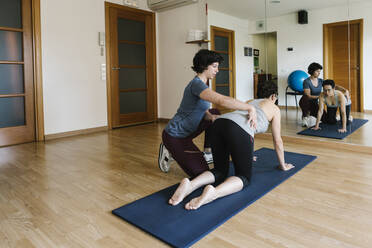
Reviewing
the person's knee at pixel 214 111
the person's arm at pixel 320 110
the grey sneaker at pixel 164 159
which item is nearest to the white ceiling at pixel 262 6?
the person's arm at pixel 320 110

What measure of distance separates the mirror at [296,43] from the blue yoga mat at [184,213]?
1.68 meters

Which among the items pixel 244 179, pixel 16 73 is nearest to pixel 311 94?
pixel 244 179

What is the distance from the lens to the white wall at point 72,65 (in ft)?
14.4

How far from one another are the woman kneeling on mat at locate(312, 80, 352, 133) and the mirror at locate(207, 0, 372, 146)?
0.06 meters

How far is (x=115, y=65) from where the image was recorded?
5266 millimetres

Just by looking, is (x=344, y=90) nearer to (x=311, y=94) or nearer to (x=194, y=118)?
(x=311, y=94)

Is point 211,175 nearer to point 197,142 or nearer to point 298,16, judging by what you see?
point 197,142

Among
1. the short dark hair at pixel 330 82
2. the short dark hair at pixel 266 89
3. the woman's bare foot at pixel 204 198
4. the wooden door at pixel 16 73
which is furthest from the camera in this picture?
the wooden door at pixel 16 73

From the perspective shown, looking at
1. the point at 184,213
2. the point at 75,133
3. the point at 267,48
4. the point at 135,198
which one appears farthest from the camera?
the point at 75,133

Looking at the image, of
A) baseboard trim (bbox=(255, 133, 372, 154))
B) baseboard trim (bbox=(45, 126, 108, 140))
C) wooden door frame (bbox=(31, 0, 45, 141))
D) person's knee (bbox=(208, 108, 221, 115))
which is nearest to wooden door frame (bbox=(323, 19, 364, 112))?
baseboard trim (bbox=(255, 133, 372, 154))

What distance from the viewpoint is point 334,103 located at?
3.59 m

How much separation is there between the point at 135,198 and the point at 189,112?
0.78 m

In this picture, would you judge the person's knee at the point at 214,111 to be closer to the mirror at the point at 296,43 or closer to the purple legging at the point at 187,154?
the purple legging at the point at 187,154

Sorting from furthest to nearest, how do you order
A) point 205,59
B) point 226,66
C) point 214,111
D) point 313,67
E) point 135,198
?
point 226,66 → point 313,67 → point 214,111 → point 205,59 → point 135,198
